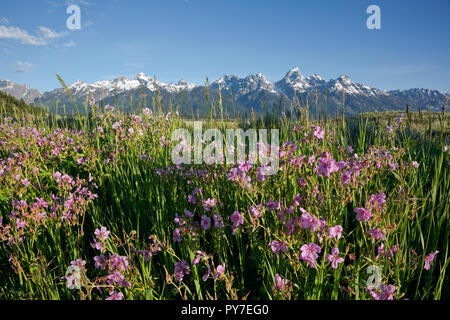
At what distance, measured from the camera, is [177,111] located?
16.2 feet

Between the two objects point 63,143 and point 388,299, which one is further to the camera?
point 63,143

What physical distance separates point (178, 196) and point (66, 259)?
1.11 metres

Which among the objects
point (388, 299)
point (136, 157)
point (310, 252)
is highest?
point (136, 157)
